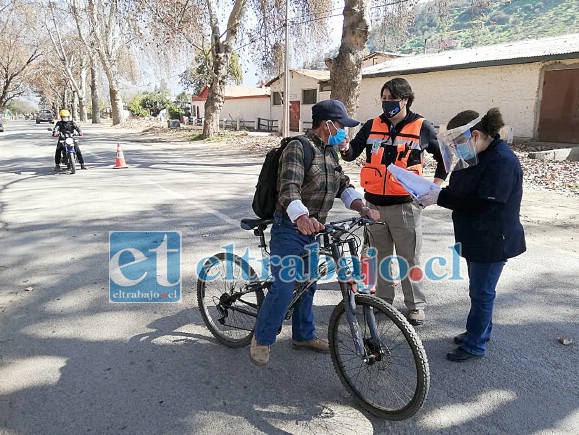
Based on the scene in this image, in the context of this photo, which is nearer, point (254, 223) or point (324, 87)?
point (254, 223)

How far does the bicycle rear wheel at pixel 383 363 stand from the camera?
2.56 m

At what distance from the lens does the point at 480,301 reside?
125 inches

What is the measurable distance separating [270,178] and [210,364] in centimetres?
141

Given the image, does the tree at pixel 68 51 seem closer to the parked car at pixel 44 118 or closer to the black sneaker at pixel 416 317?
the parked car at pixel 44 118

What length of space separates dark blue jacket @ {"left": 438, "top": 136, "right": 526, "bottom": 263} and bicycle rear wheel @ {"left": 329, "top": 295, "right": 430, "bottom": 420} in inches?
34.2

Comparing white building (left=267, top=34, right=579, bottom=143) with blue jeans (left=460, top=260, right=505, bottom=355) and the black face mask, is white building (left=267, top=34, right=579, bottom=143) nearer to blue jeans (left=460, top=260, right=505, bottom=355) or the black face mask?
the black face mask

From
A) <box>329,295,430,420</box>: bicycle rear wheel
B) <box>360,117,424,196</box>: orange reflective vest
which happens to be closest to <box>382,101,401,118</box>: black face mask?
<box>360,117,424,196</box>: orange reflective vest

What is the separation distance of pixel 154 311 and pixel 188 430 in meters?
1.70

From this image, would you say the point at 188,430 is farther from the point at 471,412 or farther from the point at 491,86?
the point at 491,86

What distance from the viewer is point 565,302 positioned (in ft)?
13.9

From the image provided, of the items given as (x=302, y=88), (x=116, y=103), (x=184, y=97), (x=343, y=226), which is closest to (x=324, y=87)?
(x=302, y=88)

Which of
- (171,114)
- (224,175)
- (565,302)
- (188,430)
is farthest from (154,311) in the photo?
(171,114)

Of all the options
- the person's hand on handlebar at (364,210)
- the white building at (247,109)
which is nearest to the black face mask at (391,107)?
the person's hand on handlebar at (364,210)

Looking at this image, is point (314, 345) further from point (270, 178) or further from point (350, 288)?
point (270, 178)
